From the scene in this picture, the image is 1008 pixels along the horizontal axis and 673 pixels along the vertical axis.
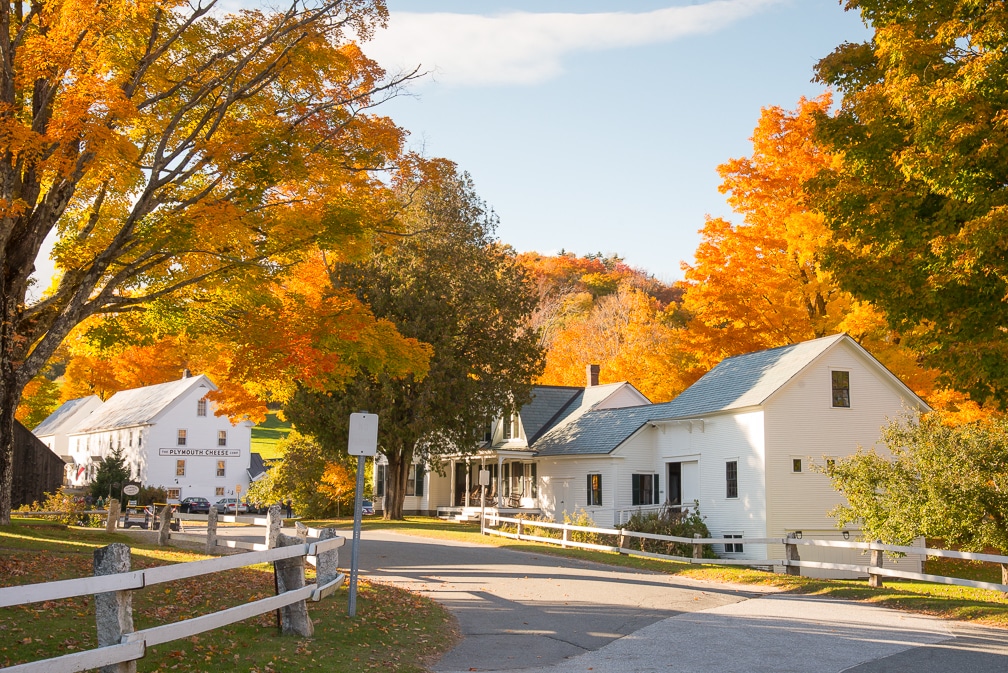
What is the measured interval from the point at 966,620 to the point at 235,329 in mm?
15835

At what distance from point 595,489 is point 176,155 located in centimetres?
2758

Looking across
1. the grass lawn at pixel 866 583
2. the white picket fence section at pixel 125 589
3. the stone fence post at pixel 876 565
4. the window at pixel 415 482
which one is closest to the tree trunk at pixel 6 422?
the white picket fence section at pixel 125 589

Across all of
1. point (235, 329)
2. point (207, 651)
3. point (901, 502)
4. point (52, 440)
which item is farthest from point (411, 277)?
point (52, 440)

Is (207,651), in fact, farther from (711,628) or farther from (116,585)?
(711,628)

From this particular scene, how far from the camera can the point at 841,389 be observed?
34219 millimetres

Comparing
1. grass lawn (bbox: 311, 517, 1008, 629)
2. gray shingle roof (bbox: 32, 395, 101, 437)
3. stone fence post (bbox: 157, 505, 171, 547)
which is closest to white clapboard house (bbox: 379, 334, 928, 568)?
grass lawn (bbox: 311, 517, 1008, 629)

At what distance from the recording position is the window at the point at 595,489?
41.9m

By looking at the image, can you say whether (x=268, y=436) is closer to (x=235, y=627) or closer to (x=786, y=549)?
(x=786, y=549)

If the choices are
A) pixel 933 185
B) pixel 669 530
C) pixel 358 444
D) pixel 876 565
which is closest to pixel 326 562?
pixel 358 444

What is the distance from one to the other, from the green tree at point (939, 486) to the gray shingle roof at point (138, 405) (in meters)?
55.0

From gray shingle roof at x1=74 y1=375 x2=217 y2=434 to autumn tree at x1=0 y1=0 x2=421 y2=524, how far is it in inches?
1926

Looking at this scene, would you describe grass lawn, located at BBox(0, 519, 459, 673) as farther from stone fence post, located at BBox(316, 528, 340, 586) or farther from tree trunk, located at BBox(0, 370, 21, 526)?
tree trunk, located at BBox(0, 370, 21, 526)

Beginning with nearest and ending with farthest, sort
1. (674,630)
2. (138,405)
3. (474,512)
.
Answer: (674,630) → (474,512) → (138,405)

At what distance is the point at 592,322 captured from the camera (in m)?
66.9
